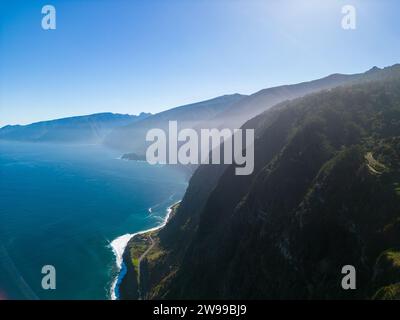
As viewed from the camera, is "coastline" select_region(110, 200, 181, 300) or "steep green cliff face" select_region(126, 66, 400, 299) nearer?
"steep green cliff face" select_region(126, 66, 400, 299)

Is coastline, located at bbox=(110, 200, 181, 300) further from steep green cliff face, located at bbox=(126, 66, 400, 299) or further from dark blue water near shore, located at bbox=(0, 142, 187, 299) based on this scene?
steep green cliff face, located at bbox=(126, 66, 400, 299)

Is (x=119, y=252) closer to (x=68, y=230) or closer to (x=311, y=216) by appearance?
(x=68, y=230)

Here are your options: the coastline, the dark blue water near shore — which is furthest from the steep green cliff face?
the dark blue water near shore

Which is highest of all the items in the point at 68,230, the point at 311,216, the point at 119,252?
the point at 311,216

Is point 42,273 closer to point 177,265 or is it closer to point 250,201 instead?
point 177,265

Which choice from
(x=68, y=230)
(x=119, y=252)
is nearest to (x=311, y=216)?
(x=119, y=252)

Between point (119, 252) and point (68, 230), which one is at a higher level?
point (68, 230)

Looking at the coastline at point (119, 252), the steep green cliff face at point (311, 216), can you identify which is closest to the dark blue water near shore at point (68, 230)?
the coastline at point (119, 252)

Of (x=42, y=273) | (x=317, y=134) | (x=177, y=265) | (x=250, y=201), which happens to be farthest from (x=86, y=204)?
(x=317, y=134)

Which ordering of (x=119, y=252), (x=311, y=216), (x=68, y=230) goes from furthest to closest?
(x=68, y=230) < (x=119, y=252) < (x=311, y=216)
